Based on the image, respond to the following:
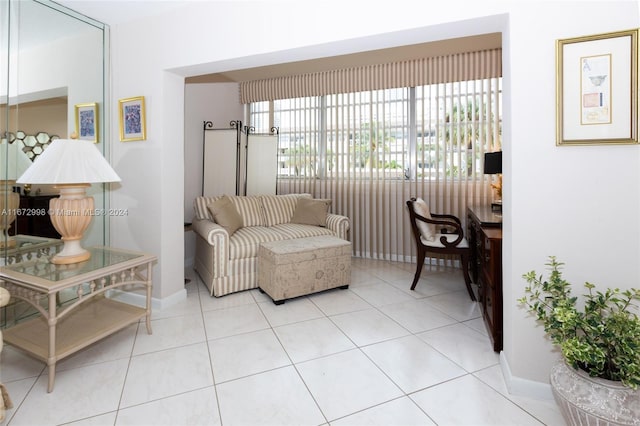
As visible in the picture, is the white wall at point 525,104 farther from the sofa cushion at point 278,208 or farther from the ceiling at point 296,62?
the sofa cushion at point 278,208

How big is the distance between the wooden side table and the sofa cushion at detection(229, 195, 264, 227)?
5.36 feet

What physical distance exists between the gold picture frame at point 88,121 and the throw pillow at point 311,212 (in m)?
2.23

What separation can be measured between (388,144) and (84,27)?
137 inches

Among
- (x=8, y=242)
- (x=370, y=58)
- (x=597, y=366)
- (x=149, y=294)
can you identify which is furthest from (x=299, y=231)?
(x=597, y=366)

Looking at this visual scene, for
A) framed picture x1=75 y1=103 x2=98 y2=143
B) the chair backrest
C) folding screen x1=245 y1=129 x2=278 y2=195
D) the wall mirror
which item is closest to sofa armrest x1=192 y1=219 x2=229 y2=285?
the wall mirror

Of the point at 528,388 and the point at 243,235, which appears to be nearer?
the point at 528,388

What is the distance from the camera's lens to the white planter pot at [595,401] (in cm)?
115

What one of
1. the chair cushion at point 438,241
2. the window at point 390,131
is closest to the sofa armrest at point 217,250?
the chair cushion at point 438,241

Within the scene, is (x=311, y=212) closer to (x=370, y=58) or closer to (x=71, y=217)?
(x=370, y=58)

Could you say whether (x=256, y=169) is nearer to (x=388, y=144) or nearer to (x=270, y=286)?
(x=388, y=144)

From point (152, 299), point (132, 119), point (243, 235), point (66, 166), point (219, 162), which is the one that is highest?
point (132, 119)

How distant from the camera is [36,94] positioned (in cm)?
237

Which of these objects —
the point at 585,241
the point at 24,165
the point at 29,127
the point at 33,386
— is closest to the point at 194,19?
the point at 29,127

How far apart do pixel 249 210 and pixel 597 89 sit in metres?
3.30
